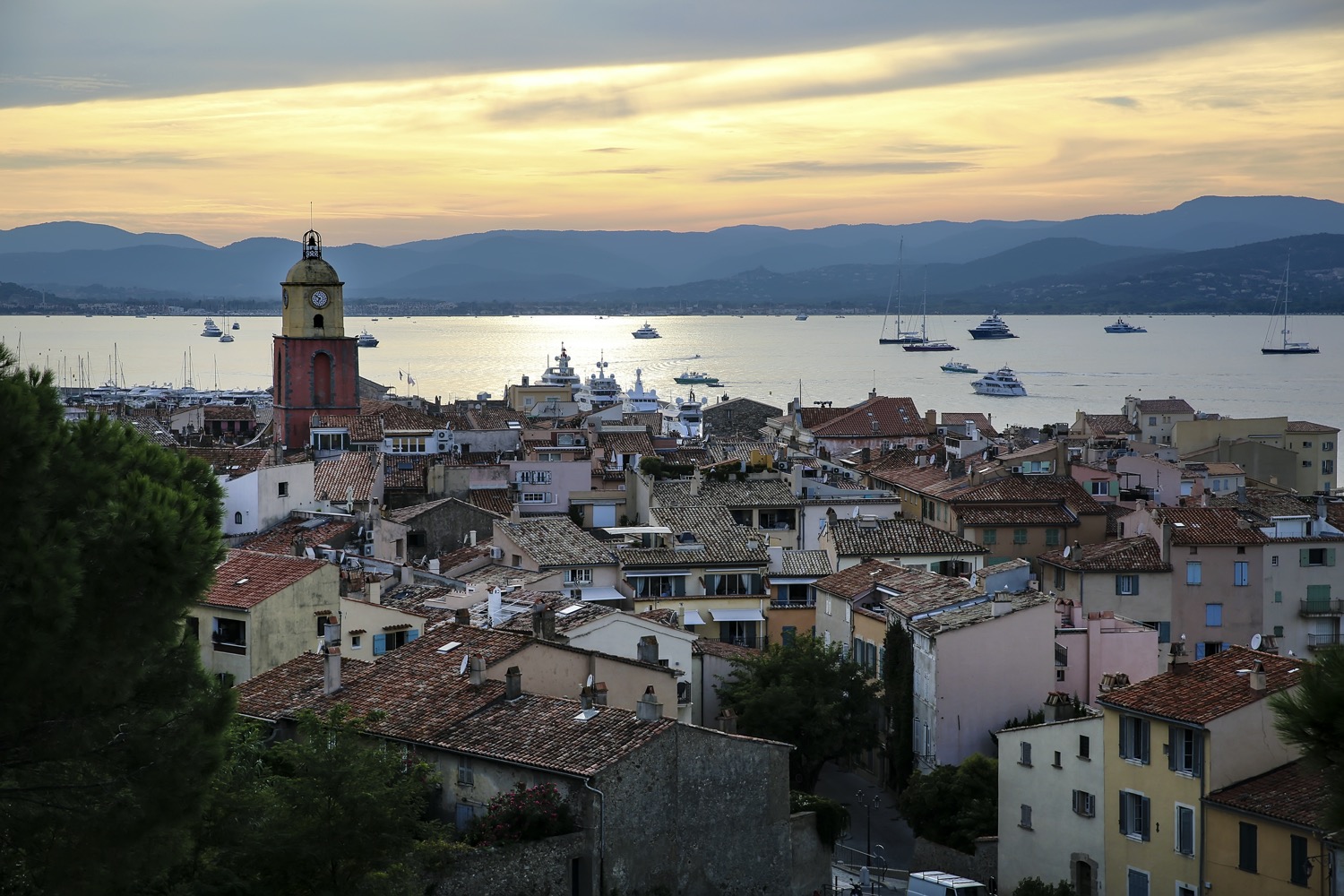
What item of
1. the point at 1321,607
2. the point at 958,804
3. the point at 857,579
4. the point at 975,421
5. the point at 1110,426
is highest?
the point at 857,579

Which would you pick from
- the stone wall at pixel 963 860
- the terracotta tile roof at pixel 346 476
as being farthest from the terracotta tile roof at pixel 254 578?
the terracotta tile roof at pixel 346 476

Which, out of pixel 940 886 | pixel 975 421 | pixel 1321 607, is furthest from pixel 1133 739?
pixel 975 421

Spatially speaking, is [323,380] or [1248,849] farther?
[323,380]

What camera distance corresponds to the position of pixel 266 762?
17859 millimetres

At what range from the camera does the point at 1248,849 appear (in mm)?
18781

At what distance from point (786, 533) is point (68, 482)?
29353mm

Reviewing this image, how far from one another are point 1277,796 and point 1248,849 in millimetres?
641

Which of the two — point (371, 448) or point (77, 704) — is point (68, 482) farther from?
point (371, 448)

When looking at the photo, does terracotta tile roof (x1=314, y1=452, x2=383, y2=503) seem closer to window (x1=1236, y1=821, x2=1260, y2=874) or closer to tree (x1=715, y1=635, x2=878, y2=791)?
tree (x1=715, y1=635, x2=878, y2=791)

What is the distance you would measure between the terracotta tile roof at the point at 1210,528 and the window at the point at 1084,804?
14.3 metres

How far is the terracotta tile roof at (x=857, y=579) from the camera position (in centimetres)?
3092

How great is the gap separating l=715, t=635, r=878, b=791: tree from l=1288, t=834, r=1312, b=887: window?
8.86 meters

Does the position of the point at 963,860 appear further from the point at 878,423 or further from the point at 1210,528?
the point at 878,423

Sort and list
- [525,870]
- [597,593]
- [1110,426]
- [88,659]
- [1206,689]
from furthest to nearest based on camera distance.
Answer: [1110,426] → [597,593] → [1206,689] → [525,870] → [88,659]
